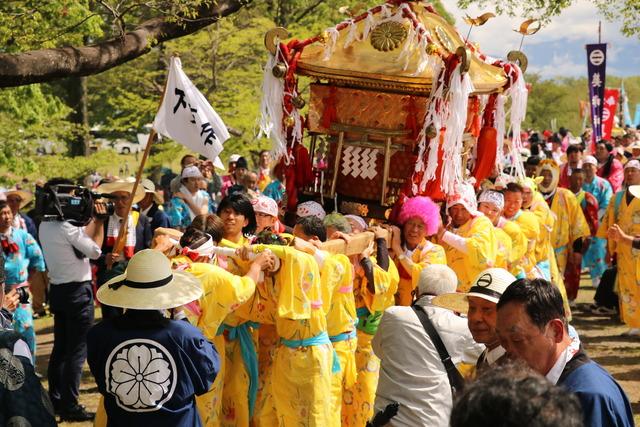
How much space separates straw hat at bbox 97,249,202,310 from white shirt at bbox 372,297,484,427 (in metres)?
1.09

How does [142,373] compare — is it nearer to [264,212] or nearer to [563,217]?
[264,212]

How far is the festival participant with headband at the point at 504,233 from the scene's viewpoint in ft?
26.2

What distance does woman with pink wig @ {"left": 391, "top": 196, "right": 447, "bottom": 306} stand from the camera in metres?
6.89

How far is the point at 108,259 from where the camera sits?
7359 mm

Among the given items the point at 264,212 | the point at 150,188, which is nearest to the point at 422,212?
the point at 264,212

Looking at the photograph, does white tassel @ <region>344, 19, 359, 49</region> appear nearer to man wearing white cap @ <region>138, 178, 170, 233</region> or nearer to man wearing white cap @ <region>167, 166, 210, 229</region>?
man wearing white cap @ <region>138, 178, 170, 233</region>

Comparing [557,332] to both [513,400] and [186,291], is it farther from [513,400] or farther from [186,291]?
[186,291]

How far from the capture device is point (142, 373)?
412cm

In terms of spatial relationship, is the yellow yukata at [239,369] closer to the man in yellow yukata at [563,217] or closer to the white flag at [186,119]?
the white flag at [186,119]

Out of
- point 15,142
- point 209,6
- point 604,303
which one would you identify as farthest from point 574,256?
point 15,142

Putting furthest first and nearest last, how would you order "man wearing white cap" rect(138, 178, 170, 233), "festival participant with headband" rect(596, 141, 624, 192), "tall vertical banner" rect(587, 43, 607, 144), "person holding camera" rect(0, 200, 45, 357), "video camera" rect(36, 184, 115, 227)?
"tall vertical banner" rect(587, 43, 607, 144) < "festival participant with headband" rect(596, 141, 624, 192) < "man wearing white cap" rect(138, 178, 170, 233) < "person holding camera" rect(0, 200, 45, 357) < "video camera" rect(36, 184, 115, 227)

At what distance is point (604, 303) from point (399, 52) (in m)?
6.10

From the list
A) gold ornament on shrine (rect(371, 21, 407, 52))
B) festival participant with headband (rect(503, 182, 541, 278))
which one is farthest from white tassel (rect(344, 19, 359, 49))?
festival participant with headband (rect(503, 182, 541, 278))

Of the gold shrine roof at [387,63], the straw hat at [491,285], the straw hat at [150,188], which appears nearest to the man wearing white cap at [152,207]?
the straw hat at [150,188]
